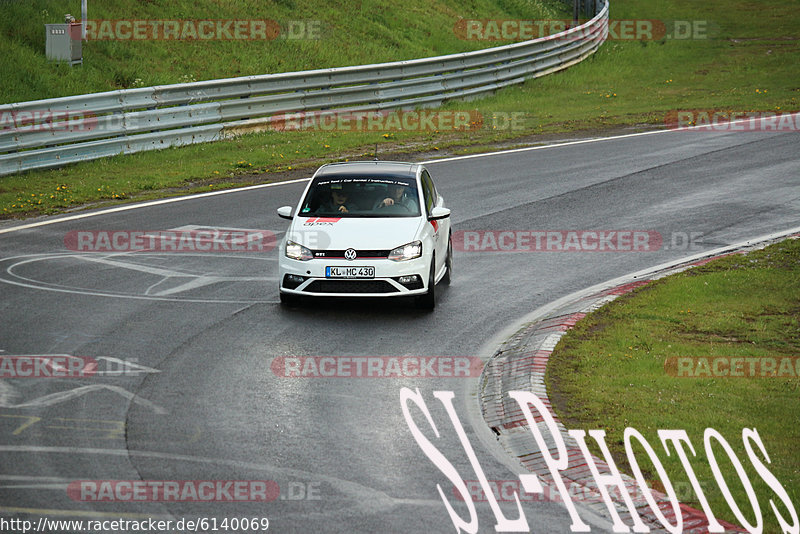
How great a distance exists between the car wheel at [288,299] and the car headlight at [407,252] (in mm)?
1270

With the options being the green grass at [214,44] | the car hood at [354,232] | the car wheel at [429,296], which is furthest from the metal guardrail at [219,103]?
the car wheel at [429,296]

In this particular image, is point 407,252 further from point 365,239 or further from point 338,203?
point 338,203

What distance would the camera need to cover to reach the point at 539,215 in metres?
17.6

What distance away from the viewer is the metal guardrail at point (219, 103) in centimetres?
1973

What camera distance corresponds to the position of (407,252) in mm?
12555

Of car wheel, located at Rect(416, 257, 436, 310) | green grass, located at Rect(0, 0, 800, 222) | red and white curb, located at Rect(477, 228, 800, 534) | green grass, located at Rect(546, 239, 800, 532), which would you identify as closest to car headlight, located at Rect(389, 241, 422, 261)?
car wheel, located at Rect(416, 257, 436, 310)

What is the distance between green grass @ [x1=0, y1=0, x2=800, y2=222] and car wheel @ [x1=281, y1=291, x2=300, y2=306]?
655cm

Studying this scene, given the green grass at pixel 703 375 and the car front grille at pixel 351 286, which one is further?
the car front grille at pixel 351 286

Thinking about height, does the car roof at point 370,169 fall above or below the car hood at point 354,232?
above

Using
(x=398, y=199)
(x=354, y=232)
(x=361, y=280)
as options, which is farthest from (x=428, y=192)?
(x=361, y=280)

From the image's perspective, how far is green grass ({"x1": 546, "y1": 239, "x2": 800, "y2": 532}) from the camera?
8109 millimetres

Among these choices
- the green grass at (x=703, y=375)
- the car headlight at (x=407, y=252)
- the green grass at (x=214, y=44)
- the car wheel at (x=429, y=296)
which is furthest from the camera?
the green grass at (x=214, y=44)

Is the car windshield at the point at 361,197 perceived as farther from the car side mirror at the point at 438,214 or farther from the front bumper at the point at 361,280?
the front bumper at the point at 361,280

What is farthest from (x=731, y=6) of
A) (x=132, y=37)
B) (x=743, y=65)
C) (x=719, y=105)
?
(x=132, y=37)
